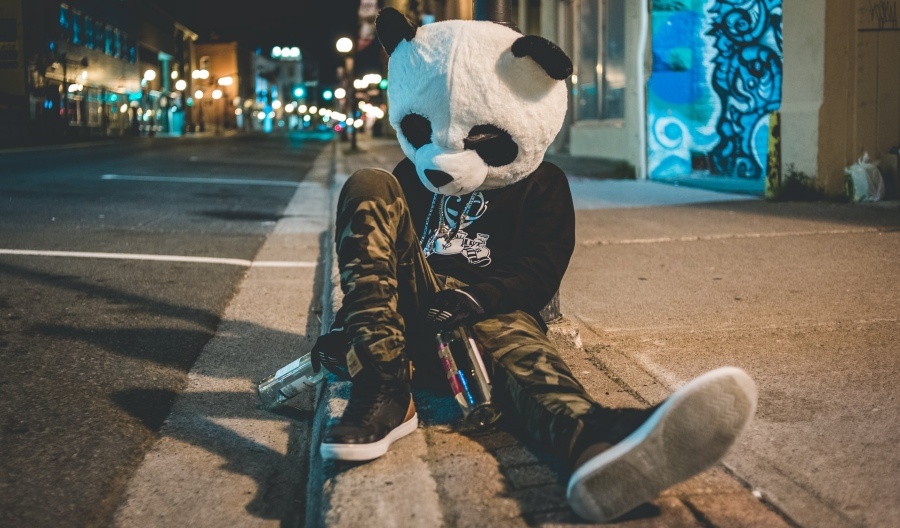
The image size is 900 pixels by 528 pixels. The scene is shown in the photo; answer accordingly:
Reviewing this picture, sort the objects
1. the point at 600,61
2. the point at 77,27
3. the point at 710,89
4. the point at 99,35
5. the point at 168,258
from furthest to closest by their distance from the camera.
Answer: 1. the point at 99,35
2. the point at 77,27
3. the point at 600,61
4. the point at 710,89
5. the point at 168,258

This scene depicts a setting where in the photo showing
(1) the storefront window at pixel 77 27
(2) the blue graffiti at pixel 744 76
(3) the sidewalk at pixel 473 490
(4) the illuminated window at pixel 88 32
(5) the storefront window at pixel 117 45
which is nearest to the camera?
(3) the sidewalk at pixel 473 490

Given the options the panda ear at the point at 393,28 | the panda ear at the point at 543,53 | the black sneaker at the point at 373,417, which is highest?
the panda ear at the point at 393,28

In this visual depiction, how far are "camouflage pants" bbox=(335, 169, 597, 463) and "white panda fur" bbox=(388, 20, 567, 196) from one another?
0.21 m

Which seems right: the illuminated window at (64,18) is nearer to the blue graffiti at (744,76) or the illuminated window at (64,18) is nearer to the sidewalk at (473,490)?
the blue graffiti at (744,76)

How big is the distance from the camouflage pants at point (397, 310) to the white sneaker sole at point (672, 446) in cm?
27

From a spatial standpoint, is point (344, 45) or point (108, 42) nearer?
point (344, 45)

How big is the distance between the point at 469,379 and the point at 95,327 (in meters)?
2.36

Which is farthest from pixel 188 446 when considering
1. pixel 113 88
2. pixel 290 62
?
pixel 290 62

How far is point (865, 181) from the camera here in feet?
25.1

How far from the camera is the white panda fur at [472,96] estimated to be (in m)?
2.51

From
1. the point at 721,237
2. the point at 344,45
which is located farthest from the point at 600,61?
the point at 344,45

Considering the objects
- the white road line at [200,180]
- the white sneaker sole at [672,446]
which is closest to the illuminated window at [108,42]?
the white road line at [200,180]

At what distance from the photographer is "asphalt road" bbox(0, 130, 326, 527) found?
245 centimetres

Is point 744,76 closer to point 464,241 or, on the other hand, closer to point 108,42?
point 464,241
